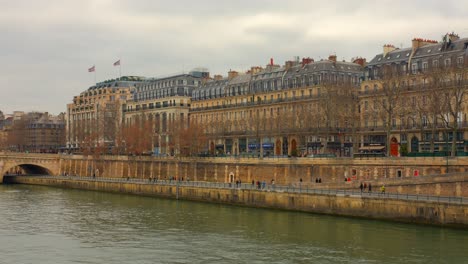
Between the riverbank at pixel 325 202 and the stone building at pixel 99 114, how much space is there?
114ft

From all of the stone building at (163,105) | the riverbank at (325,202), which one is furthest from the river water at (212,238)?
the stone building at (163,105)

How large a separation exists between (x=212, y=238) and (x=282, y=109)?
4782cm

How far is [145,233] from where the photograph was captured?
141 feet

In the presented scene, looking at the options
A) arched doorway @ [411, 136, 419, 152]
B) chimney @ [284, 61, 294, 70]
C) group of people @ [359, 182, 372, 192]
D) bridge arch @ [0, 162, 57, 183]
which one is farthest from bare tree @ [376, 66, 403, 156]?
bridge arch @ [0, 162, 57, 183]

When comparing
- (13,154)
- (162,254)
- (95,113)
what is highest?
(95,113)

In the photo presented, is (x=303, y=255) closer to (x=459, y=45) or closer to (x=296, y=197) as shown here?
(x=296, y=197)

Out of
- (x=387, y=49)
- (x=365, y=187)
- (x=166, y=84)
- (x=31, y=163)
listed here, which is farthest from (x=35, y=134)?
(x=365, y=187)

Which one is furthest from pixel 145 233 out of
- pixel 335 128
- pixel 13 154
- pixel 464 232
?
pixel 13 154

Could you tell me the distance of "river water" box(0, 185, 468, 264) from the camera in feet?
114

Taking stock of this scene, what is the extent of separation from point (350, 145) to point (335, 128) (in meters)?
3.39

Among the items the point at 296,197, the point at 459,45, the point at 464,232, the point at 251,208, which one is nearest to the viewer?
the point at 464,232

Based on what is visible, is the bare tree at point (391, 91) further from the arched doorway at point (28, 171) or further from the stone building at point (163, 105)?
the arched doorway at point (28, 171)

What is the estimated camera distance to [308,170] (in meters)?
64.6

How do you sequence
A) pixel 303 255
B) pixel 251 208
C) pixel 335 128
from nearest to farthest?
pixel 303 255 → pixel 251 208 → pixel 335 128
